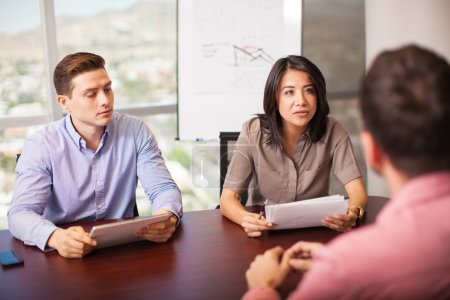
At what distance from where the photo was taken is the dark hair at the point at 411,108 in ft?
2.70

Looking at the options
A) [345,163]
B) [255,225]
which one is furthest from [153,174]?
[345,163]

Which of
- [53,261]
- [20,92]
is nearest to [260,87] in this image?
[20,92]

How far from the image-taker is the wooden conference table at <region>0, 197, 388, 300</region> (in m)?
1.32

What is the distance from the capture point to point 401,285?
2.70ft

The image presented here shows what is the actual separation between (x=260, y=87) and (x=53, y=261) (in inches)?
82.0

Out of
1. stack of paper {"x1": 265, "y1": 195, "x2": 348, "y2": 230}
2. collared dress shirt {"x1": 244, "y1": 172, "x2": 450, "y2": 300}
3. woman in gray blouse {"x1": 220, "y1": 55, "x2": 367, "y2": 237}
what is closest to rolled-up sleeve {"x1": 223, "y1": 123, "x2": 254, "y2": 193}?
woman in gray blouse {"x1": 220, "y1": 55, "x2": 367, "y2": 237}

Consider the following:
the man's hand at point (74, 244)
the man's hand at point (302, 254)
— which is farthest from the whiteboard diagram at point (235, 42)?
the man's hand at point (302, 254)

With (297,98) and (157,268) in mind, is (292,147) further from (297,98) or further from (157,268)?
(157,268)

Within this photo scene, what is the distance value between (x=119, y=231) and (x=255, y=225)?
44 centimetres

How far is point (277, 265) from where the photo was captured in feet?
3.99

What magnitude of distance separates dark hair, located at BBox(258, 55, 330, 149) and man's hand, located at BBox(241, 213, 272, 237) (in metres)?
0.54

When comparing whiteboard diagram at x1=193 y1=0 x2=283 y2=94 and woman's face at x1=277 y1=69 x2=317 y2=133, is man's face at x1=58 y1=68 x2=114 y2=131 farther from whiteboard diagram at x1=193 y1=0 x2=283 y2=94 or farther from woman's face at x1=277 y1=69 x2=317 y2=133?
whiteboard diagram at x1=193 y1=0 x2=283 y2=94

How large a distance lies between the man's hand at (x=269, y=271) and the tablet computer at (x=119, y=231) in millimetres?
498

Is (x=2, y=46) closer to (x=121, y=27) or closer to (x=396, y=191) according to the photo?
(x=121, y=27)
